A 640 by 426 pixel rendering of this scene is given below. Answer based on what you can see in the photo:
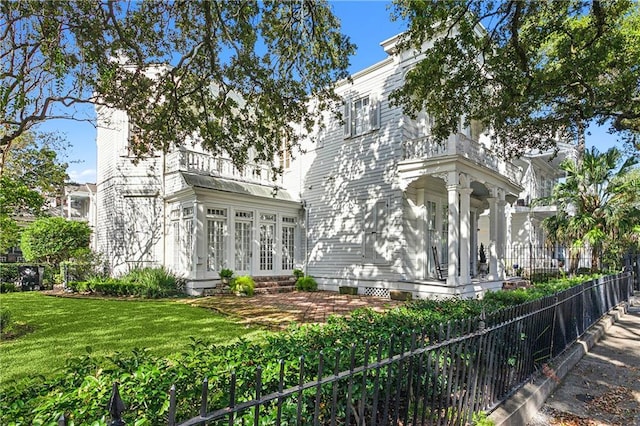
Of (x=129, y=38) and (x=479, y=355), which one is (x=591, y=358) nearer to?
(x=479, y=355)

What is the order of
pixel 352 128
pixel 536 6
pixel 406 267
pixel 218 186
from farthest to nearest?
pixel 352 128, pixel 218 186, pixel 406 267, pixel 536 6

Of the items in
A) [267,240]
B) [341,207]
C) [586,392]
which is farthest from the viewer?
[267,240]

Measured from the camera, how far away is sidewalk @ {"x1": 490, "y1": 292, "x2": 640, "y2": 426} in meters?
4.05

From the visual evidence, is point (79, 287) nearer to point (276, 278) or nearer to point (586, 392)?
point (276, 278)

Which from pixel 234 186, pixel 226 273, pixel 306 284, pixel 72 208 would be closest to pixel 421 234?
pixel 306 284

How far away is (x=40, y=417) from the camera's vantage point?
1766mm

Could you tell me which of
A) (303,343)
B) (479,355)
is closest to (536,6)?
(479,355)

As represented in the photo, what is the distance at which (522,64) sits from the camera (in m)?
7.39

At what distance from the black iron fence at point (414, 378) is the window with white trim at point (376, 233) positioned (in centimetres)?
808

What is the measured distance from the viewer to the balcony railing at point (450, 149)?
12383mm

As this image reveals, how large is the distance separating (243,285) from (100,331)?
6.61m

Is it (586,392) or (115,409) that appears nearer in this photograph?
(115,409)

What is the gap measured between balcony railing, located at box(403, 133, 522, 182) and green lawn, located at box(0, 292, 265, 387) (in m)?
8.63

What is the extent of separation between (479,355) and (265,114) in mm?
8618
